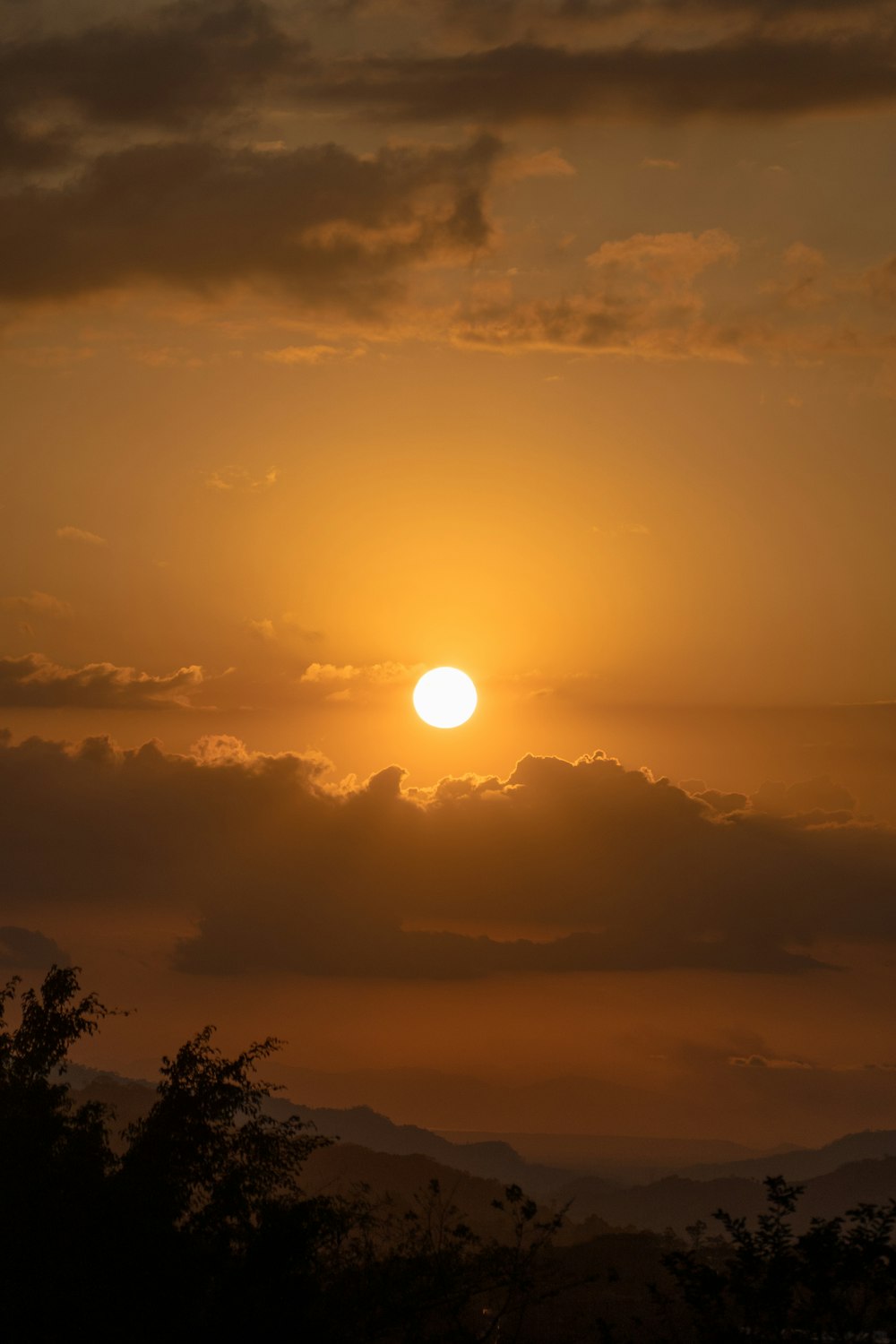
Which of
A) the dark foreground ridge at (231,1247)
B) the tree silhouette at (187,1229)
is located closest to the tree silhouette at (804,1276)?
the dark foreground ridge at (231,1247)

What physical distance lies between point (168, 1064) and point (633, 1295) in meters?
98.6

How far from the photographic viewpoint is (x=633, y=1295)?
424 feet

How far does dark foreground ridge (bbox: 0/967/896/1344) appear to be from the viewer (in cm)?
3236

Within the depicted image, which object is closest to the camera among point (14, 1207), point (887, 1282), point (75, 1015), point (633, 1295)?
point (887, 1282)

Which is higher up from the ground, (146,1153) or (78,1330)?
(146,1153)

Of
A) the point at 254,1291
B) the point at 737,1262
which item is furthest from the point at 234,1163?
the point at 737,1262

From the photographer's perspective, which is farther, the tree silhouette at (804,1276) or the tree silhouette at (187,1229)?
the tree silhouette at (187,1229)

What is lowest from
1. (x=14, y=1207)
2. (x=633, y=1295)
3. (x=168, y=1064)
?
(x=633, y=1295)

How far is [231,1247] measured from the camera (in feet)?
129

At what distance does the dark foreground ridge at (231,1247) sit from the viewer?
32363 millimetres

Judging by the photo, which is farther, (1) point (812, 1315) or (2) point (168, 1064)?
(2) point (168, 1064)

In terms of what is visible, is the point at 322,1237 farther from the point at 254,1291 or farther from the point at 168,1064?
the point at 168,1064

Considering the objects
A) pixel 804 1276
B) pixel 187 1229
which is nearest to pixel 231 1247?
pixel 187 1229

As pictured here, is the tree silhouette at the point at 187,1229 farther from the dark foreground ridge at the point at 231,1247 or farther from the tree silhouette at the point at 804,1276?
the tree silhouette at the point at 804,1276
